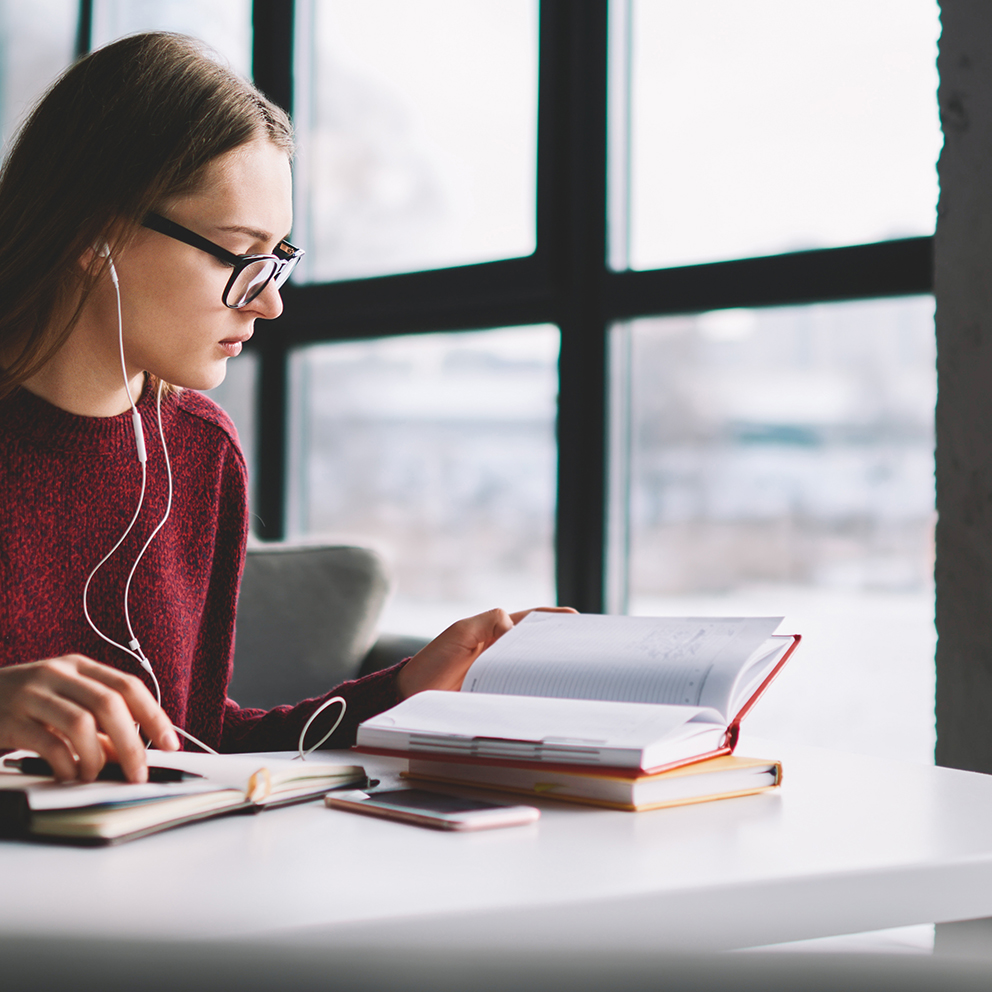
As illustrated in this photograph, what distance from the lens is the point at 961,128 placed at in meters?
1.44

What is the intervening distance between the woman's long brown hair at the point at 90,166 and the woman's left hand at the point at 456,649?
491 millimetres

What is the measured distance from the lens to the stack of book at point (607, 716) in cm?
71

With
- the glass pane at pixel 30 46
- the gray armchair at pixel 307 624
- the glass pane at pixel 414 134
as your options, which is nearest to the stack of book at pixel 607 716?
the gray armchair at pixel 307 624

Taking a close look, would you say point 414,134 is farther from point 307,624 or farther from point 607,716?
point 607,716

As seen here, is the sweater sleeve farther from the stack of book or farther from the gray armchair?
the gray armchair

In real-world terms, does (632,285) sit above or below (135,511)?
above

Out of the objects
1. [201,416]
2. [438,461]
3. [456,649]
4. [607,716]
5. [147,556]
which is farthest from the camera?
[438,461]

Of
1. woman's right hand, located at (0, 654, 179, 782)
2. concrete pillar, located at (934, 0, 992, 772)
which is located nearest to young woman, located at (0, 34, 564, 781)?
woman's right hand, located at (0, 654, 179, 782)

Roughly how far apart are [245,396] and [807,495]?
1.47 meters

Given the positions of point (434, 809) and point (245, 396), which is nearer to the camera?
point (434, 809)

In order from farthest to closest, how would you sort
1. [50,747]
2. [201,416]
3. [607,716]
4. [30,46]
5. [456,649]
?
[30,46] < [201,416] < [456,649] < [607,716] < [50,747]

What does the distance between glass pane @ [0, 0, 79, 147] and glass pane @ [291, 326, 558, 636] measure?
1462 millimetres

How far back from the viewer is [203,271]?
41.3 inches

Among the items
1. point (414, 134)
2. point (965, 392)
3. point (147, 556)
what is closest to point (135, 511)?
point (147, 556)
